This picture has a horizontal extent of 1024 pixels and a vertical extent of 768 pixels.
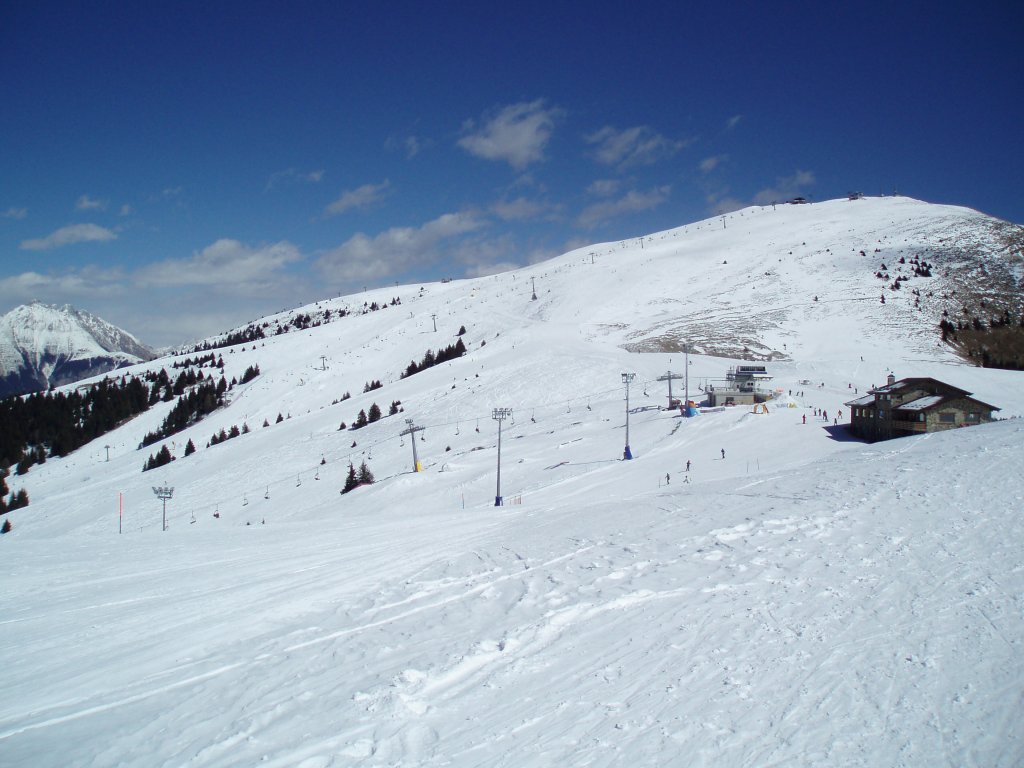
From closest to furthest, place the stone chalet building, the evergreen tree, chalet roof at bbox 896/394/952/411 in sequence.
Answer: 1. the stone chalet building
2. chalet roof at bbox 896/394/952/411
3. the evergreen tree

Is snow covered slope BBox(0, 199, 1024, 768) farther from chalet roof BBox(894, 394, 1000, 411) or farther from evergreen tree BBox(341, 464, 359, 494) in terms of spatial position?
evergreen tree BBox(341, 464, 359, 494)

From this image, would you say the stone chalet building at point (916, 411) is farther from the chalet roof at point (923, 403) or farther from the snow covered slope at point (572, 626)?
the snow covered slope at point (572, 626)

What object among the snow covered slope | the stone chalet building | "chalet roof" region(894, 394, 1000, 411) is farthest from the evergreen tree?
"chalet roof" region(894, 394, 1000, 411)

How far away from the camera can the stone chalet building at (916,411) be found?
3344cm

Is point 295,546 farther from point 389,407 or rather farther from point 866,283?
point 866,283

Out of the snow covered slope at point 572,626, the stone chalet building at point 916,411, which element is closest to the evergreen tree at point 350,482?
the snow covered slope at point 572,626

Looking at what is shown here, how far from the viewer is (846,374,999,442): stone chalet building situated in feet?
110

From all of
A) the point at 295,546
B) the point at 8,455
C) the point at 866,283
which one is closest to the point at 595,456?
the point at 295,546

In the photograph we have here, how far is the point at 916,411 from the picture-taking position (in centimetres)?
3359

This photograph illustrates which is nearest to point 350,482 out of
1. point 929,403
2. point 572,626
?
point 572,626

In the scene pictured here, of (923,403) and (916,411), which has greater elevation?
(923,403)

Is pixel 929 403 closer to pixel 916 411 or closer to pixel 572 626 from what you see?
pixel 916 411

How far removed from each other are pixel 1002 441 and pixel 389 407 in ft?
165

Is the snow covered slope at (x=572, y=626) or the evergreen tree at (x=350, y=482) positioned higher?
the snow covered slope at (x=572, y=626)
